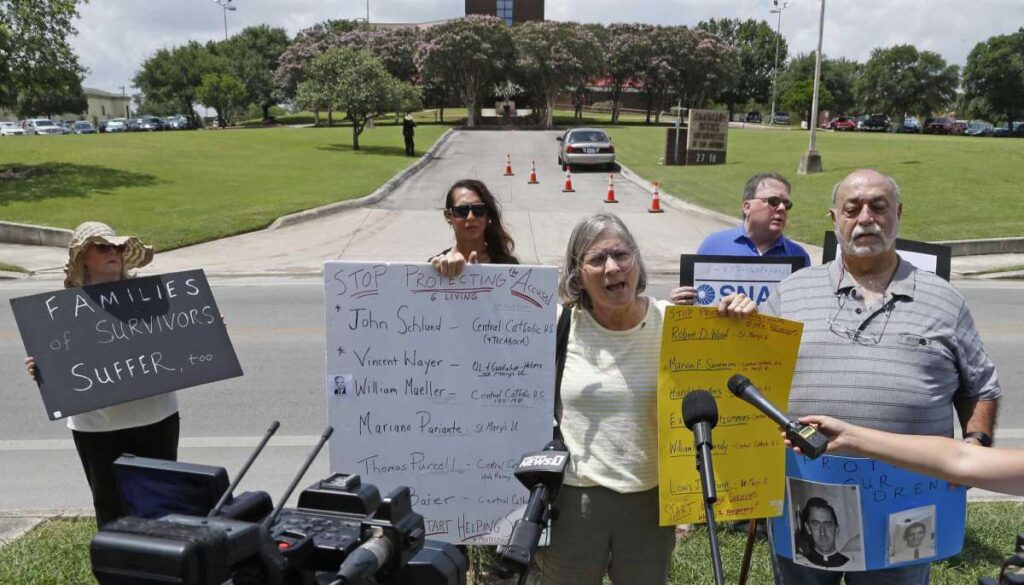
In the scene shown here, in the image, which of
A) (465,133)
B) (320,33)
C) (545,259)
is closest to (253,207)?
(545,259)

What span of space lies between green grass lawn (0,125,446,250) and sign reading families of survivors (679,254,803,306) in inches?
522

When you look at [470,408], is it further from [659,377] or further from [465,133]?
[465,133]

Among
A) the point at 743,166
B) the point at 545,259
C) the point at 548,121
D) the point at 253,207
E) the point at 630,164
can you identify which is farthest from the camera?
the point at 548,121

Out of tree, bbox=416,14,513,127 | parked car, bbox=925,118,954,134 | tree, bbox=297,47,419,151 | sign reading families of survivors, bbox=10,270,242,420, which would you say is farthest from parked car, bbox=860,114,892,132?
sign reading families of survivors, bbox=10,270,242,420

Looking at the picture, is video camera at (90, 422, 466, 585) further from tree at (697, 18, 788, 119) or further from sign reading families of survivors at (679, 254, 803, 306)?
tree at (697, 18, 788, 119)

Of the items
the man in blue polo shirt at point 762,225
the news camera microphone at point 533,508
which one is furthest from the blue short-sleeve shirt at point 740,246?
the news camera microphone at point 533,508

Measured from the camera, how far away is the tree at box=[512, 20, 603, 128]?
194 feet

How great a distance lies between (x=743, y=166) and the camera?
2958 cm

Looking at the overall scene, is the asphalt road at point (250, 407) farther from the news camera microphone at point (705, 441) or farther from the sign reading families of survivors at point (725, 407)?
the news camera microphone at point (705, 441)

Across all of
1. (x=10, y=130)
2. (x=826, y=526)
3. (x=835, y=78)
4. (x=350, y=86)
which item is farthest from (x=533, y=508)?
(x=835, y=78)

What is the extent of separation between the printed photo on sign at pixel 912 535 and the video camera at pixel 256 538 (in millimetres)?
1888

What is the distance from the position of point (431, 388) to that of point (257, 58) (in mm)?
84922

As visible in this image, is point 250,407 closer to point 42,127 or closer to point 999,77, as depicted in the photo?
point 42,127

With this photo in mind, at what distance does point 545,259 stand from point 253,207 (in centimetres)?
886
